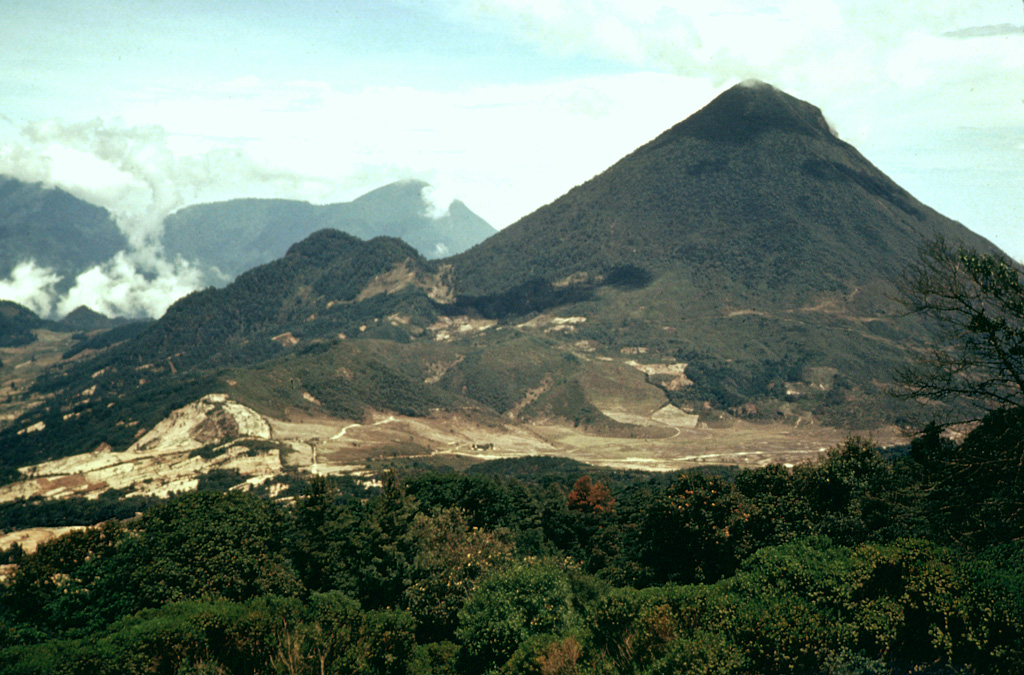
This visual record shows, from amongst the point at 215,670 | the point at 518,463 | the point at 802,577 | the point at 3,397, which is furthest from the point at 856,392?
the point at 3,397

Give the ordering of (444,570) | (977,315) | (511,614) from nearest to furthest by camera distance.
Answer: (977,315)
(511,614)
(444,570)

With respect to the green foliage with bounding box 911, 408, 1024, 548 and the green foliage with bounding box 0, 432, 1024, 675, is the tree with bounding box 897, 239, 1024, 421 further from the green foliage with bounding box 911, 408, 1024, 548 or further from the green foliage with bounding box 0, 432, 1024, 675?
the green foliage with bounding box 0, 432, 1024, 675

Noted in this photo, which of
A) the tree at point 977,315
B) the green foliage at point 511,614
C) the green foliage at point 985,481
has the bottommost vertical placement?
the green foliage at point 511,614

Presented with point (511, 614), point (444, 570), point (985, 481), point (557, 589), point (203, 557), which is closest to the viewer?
point (985, 481)

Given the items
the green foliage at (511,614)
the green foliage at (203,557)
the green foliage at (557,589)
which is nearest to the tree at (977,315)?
the green foliage at (557,589)

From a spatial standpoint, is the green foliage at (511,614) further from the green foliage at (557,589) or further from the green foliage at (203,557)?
the green foliage at (203,557)

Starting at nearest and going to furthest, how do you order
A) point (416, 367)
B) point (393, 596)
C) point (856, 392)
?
point (393, 596)
point (856, 392)
point (416, 367)

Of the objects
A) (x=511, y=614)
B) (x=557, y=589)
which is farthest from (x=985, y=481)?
(x=511, y=614)

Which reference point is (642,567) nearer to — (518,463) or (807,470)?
(807,470)

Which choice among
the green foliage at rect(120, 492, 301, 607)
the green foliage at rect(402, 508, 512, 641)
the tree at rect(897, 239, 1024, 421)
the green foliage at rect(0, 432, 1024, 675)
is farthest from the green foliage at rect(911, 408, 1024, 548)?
the green foliage at rect(120, 492, 301, 607)

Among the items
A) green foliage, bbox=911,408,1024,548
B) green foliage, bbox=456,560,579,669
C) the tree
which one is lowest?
green foliage, bbox=456,560,579,669

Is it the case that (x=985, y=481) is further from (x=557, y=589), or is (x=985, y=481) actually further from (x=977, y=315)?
(x=557, y=589)
